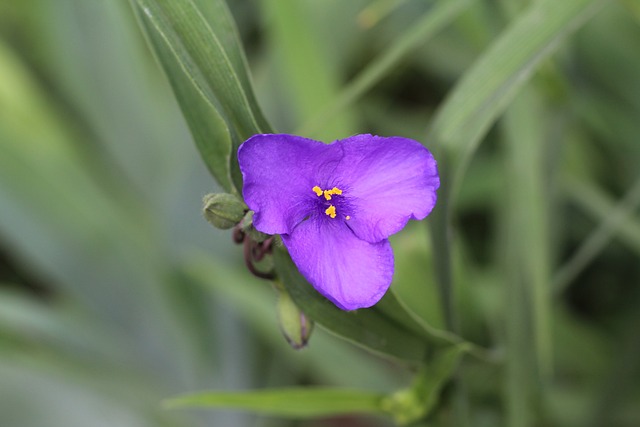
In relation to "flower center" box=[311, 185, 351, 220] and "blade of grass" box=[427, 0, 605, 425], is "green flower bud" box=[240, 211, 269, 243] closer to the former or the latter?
"flower center" box=[311, 185, 351, 220]

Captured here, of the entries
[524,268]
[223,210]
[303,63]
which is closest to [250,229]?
[223,210]

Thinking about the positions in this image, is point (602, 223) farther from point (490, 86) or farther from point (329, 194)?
point (329, 194)

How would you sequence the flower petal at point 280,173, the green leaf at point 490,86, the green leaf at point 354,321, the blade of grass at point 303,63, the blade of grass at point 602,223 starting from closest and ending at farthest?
1. the flower petal at point 280,173
2. the green leaf at point 354,321
3. the green leaf at point 490,86
4. the blade of grass at point 602,223
5. the blade of grass at point 303,63

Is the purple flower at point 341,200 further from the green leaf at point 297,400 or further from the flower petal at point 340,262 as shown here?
the green leaf at point 297,400

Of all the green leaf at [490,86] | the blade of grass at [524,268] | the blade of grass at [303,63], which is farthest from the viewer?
the blade of grass at [303,63]

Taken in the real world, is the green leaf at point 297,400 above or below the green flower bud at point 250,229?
below

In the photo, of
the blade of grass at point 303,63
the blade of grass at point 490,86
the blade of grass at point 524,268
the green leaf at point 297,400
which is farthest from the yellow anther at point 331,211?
the blade of grass at point 303,63
